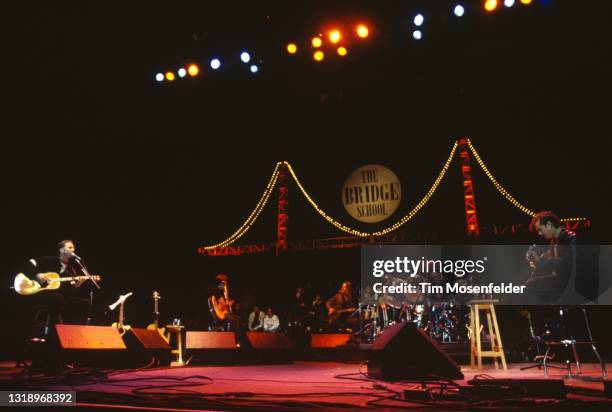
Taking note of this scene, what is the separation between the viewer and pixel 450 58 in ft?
32.1

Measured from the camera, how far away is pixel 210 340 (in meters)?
7.67

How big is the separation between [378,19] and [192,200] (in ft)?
25.6

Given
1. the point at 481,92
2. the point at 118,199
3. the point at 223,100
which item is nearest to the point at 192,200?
the point at 118,199

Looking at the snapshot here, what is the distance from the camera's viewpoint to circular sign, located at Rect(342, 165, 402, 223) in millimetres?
14188

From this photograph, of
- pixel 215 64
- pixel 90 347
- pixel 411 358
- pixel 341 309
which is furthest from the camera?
pixel 341 309

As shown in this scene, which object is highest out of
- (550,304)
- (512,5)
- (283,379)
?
(512,5)

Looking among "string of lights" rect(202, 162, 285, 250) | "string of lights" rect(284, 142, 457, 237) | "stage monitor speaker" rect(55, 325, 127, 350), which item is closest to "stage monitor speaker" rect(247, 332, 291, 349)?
"stage monitor speaker" rect(55, 325, 127, 350)

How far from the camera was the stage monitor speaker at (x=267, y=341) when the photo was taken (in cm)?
803

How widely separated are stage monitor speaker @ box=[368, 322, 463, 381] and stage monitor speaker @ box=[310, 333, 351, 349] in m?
4.93

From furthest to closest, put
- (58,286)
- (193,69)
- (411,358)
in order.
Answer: (193,69), (58,286), (411,358)

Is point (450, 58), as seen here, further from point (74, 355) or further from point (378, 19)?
point (74, 355)

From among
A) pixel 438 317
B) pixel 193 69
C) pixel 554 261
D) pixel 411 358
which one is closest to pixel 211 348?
pixel 438 317

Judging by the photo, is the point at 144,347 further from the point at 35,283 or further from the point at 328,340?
the point at 328,340

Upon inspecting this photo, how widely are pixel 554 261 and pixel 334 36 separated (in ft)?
17.9
